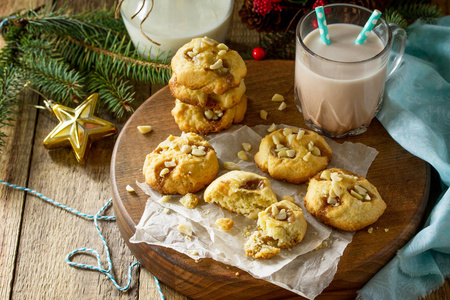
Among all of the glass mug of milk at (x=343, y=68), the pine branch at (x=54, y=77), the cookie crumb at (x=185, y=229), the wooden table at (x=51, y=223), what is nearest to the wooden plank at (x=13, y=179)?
the wooden table at (x=51, y=223)

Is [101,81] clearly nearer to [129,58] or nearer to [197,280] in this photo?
[129,58]

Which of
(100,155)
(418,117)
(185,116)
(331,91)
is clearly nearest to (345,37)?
(331,91)

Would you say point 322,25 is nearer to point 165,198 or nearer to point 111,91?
point 165,198

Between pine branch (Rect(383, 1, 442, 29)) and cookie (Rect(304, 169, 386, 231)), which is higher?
pine branch (Rect(383, 1, 442, 29))

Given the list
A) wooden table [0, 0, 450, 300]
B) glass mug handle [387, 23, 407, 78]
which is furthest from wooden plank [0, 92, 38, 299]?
glass mug handle [387, 23, 407, 78]

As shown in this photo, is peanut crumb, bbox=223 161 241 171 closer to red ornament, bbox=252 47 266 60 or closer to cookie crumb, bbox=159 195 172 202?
cookie crumb, bbox=159 195 172 202

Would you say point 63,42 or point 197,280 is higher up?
point 63,42
